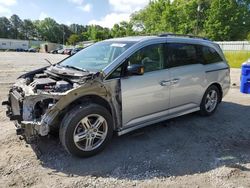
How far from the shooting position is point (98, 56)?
15.8 ft

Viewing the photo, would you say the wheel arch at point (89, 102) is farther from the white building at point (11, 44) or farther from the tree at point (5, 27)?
the tree at point (5, 27)

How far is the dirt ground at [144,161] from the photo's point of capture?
347 centimetres

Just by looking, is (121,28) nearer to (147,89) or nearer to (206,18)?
(206,18)

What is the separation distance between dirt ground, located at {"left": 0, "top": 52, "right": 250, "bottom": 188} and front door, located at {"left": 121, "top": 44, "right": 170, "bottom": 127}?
451mm

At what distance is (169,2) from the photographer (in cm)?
6162

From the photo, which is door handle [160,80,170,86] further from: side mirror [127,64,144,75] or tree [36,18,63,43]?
tree [36,18,63,43]

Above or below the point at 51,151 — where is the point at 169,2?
above

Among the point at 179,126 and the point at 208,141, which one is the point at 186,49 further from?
the point at 208,141

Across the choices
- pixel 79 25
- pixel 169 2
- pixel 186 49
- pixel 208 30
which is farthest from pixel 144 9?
pixel 79 25

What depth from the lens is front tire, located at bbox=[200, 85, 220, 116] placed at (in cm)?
591

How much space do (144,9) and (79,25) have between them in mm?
79761

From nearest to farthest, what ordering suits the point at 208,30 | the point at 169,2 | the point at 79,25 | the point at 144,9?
the point at 208,30 → the point at 169,2 → the point at 144,9 → the point at 79,25

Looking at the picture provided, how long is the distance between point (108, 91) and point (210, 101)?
2.95 meters

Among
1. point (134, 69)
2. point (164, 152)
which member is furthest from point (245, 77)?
point (134, 69)
